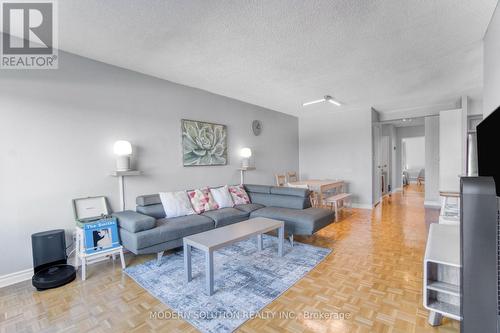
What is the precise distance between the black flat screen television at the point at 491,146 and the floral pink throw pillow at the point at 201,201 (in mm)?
3126

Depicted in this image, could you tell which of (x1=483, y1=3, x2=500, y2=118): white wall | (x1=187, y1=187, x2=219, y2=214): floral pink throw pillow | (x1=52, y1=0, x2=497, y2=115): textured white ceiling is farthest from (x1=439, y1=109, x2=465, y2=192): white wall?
(x1=187, y1=187, x2=219, y2=214): floral pink throw pillow

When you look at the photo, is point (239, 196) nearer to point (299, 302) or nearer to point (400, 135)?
point (299, 302)

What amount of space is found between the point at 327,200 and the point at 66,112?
4330 mm

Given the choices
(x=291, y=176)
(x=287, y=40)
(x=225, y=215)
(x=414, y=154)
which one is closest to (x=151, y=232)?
(x=225, y=215)

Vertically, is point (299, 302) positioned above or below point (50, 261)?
below

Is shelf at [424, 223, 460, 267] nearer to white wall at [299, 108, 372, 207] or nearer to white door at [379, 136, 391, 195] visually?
white wall at [299, 108, 372, 207]

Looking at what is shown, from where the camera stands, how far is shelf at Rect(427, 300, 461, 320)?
1.51 m

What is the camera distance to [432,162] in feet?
18.7

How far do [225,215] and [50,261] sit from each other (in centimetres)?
198

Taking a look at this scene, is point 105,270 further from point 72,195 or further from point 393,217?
point 393,217

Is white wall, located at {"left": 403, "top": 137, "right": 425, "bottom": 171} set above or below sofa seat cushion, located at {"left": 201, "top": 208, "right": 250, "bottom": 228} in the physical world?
above

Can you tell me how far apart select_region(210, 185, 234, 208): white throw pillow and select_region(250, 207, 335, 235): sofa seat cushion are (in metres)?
0.65

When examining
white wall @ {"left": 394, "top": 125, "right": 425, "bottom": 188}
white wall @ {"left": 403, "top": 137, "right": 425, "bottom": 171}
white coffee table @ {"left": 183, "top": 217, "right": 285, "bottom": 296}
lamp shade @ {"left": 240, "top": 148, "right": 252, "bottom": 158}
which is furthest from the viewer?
white wall @ {"left": 403, "top": 137, "right": 425, "bottom": 171}

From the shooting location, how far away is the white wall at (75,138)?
94.3 inches
